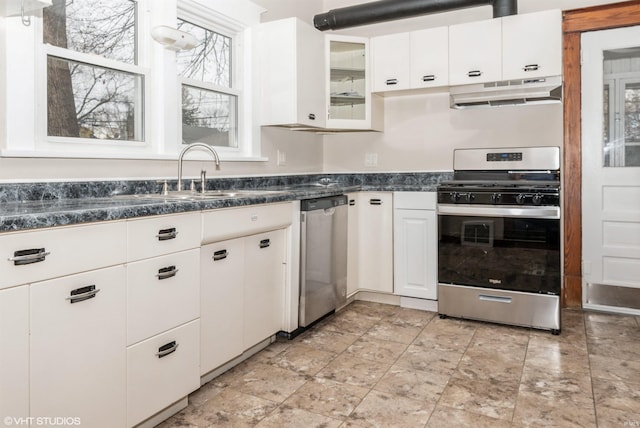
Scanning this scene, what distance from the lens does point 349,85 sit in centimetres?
388

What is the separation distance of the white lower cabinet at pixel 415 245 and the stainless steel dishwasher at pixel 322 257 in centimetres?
45

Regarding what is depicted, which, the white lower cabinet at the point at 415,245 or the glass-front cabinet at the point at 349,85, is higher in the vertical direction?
the glass-front cabinet at the point at 349,85

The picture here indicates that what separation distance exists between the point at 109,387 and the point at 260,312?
1.03 metres

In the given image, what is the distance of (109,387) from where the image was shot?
1.59m

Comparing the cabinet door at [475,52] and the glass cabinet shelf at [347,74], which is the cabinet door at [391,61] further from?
the cabinet door at [475,52]

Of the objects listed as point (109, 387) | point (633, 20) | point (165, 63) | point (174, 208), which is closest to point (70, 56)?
point (165, 63)

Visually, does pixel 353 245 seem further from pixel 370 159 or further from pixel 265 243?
pixel 265 243

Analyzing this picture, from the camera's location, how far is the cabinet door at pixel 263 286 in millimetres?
2422

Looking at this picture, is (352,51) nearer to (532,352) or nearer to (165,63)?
(165,63)

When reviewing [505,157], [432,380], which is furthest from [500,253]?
[432,380]

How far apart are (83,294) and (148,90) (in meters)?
1.46

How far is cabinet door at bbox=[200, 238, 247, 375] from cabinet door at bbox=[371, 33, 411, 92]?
210 centimetres

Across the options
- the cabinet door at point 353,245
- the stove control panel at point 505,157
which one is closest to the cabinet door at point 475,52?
the stove control panel at point 505,157

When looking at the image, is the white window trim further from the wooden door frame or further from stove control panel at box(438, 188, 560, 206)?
the wooden door frame
